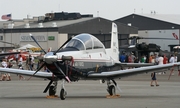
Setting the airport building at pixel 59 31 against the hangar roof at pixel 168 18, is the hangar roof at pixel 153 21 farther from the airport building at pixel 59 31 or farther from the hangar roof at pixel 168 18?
the airport building at pixel 59 31

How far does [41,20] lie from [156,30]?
21665 millimetres

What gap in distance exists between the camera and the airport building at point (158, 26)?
263 feet

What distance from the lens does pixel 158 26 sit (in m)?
86.4

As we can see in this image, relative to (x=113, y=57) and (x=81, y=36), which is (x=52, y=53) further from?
(x=113, y=57)

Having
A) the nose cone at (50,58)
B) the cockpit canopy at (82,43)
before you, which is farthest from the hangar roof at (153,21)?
the nose cone at (50,58)

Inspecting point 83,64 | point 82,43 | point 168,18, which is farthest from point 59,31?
point 83,64

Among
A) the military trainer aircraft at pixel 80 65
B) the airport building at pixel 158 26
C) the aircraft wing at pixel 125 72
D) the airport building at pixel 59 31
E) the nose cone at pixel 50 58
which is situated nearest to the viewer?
the nose cone at pixel 50 58

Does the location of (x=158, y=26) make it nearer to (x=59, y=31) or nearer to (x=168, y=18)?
(x=168, y=18)

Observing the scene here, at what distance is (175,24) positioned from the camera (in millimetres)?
84688

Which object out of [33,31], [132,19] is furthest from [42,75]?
[132,19]

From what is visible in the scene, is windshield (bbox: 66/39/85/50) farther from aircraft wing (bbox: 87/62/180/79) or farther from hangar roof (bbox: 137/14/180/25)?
hangar roof (bbox: 137/14/180/25)

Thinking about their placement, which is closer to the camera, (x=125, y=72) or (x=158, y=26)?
(x=125, y=72)

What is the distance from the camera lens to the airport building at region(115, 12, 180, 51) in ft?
263

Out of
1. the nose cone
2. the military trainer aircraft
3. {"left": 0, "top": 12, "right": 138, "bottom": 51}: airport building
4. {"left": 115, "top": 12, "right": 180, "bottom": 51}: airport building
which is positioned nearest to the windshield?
the military trainer aircraft
